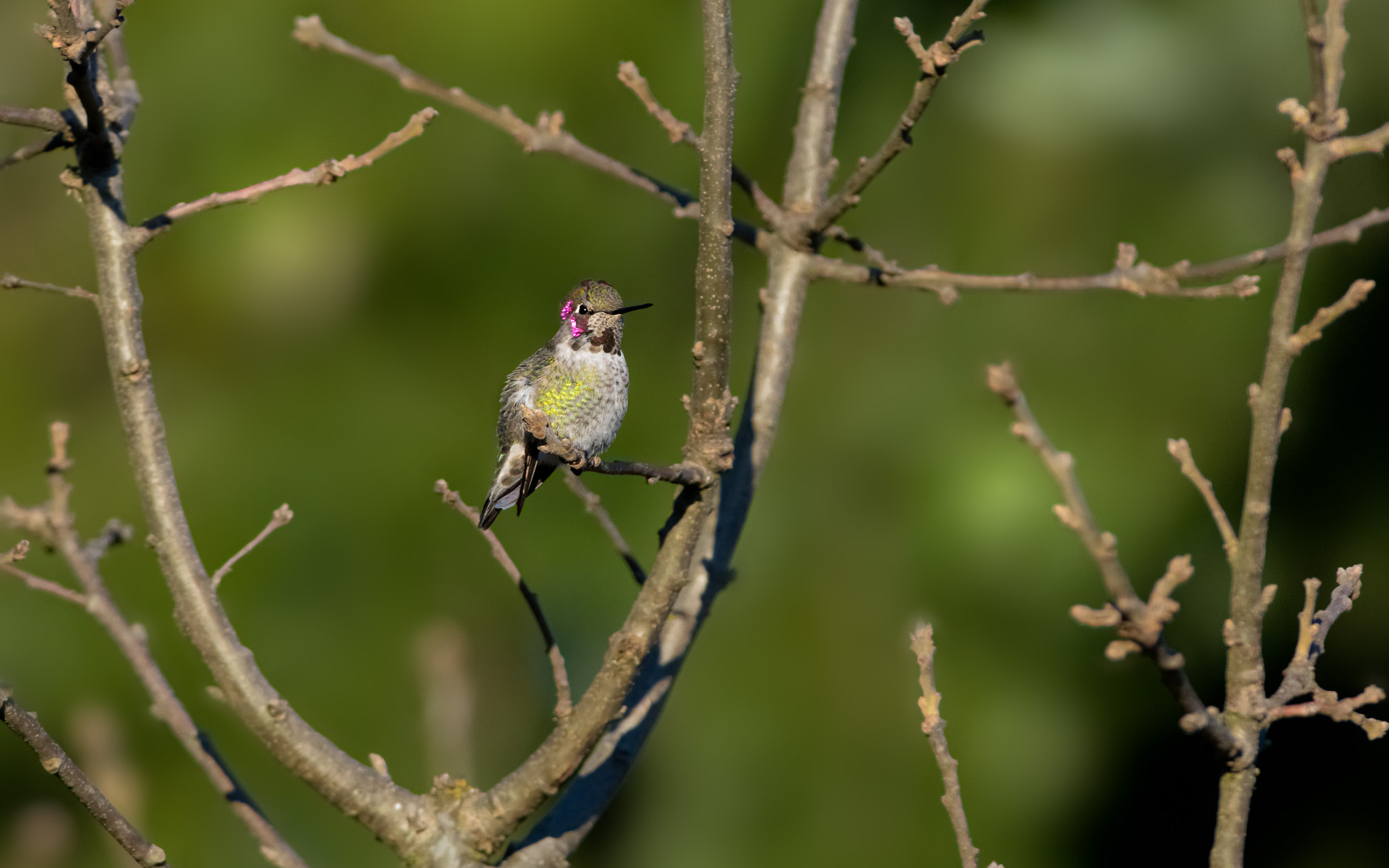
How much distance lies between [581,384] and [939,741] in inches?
87.0

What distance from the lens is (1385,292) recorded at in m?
5.28

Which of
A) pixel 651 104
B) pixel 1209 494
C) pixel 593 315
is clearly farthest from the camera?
pixel 593 315

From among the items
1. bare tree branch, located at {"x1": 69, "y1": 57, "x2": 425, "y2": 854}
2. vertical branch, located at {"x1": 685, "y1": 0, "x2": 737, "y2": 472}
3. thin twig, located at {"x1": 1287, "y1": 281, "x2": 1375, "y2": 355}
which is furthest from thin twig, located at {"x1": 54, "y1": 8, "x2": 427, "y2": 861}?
thin twig, located at {"x1": 1287, "y1": 281, "x2": 1375, "y2": 355}

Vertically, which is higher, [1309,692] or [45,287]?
[45,287]

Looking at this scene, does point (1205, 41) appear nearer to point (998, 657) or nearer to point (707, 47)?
point (998, 657)

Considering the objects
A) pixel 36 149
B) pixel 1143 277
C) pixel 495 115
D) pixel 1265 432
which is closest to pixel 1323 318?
pixel 1265 432

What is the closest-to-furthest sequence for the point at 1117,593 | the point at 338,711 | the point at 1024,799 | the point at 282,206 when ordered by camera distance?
the point at 1117,593
the point at 1024,799
the point at 338,711
the point at 282,206

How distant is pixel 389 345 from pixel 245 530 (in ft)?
3.28

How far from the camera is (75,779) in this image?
2.08m

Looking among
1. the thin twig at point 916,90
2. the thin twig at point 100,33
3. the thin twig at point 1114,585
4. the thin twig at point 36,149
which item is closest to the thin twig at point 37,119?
the thin twig at point 36,149

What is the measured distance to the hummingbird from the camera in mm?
4035

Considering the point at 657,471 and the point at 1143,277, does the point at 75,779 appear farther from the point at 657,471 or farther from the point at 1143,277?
the point at 1143,277

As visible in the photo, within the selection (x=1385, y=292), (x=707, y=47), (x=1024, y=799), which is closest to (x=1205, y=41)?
(x=1385, y=292)

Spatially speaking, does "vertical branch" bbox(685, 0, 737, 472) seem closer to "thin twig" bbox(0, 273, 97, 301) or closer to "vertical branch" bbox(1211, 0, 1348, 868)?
"vertical branch" bbox(1211, 0, 1348, 868)
